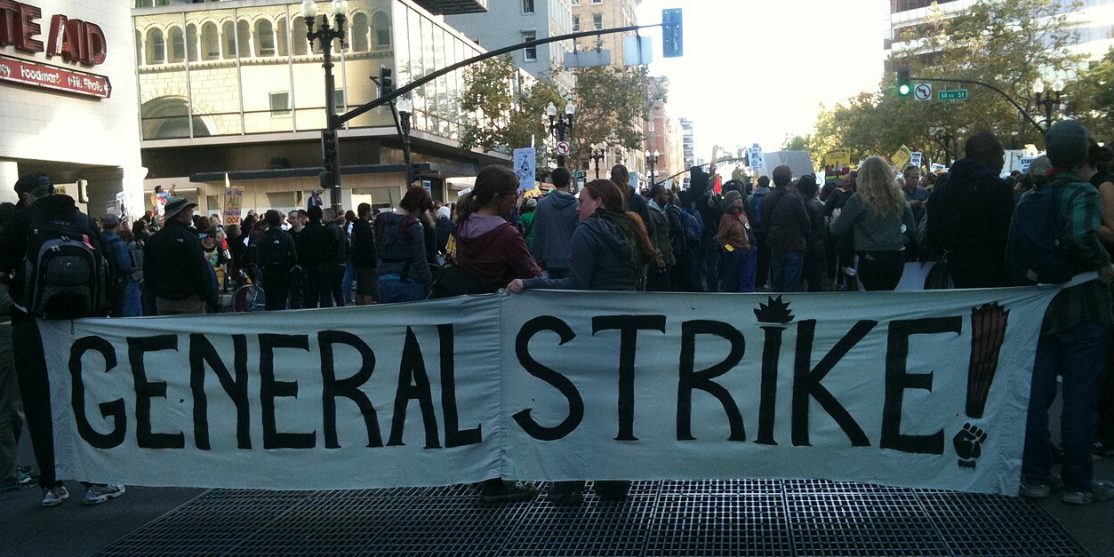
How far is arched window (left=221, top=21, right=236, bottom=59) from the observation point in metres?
44.2

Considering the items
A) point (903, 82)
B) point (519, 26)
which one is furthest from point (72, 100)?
point (519, 26)

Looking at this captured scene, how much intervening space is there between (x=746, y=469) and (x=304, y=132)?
41560mm

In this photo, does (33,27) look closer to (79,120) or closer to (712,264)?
(79,120)

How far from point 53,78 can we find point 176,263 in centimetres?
2077

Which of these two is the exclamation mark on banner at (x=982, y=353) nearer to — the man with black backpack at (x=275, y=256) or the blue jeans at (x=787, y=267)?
the blue jeans at (x=787, y=267)

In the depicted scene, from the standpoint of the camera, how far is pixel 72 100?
26922 mm

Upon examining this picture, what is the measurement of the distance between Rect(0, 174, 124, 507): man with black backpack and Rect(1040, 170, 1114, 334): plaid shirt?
5128 millimetres

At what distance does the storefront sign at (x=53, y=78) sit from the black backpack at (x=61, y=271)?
66.1 feet

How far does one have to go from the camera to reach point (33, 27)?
2469 cm

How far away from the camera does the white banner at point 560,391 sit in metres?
5.18

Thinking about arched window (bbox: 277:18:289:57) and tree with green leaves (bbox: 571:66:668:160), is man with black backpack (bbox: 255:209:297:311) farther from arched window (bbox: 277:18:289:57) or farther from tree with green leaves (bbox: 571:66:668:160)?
tree with green leaves (bbox: 571:66:668:160)

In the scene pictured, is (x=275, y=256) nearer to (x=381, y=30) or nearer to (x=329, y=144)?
(x=329, y=144)

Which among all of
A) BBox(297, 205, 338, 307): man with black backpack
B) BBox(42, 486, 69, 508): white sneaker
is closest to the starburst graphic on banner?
BBox(42, 486, 69, 508): white sneaker

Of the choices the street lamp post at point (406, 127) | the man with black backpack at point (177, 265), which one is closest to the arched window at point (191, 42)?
the street lamp post at point (406, 127)
